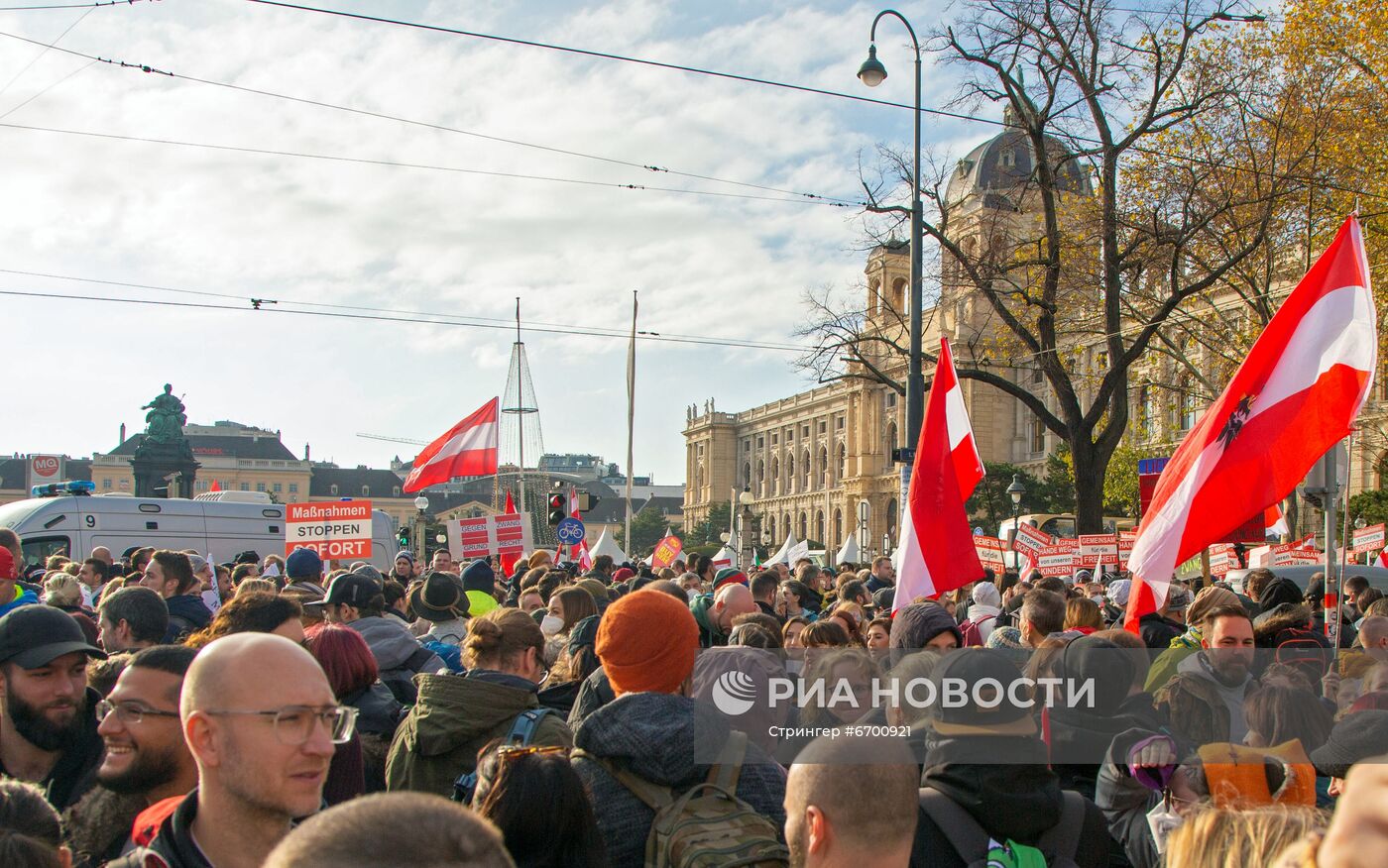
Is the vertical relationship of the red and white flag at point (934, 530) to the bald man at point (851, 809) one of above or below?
above

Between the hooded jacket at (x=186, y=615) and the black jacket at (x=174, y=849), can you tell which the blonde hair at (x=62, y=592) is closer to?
the hooded jacket at (x=186, y=615)

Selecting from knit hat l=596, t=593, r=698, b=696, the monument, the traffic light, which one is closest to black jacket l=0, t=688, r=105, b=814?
knit hat l=596, t=593, r=698, b=696

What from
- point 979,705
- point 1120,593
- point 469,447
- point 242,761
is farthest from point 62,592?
point 469,447

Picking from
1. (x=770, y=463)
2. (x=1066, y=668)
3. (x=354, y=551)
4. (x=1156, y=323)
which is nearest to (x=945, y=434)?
(x=1066, y=668)

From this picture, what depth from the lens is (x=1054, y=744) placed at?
163 inches

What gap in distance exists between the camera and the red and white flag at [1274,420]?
5.66 metres

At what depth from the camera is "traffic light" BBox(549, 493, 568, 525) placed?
2027 centimetres

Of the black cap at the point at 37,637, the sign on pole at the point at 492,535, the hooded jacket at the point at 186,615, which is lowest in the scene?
the hooded jacket at the point at 186,615

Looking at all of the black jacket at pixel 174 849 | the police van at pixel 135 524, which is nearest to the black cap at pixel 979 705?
the black jacket at pixel 174 849

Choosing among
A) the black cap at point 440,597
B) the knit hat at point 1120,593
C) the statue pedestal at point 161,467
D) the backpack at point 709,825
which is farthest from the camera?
the statue pedestal at point 161,467

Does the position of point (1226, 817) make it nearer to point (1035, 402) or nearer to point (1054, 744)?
point (1054, 744)

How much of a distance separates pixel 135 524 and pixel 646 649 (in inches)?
721

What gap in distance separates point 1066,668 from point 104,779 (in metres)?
3.02

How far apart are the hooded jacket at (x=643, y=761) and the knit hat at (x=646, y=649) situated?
249 millimetres
